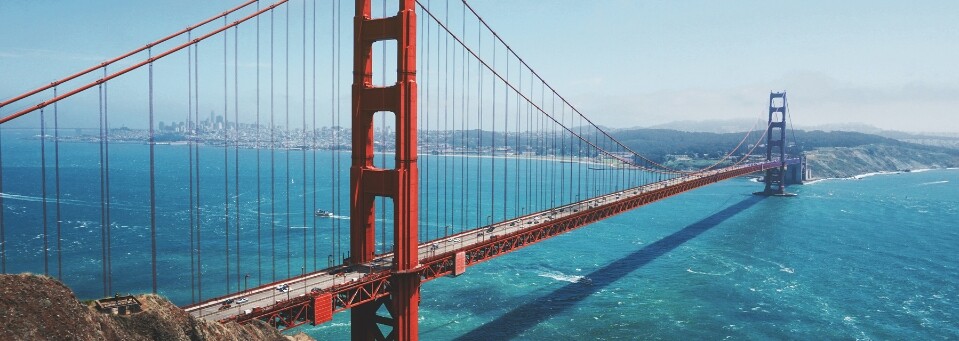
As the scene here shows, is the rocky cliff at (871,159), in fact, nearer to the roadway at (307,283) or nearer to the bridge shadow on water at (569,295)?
the bridge shadow on water at (569,295)

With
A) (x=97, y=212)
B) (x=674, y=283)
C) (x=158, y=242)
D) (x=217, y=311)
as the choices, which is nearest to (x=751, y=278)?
(x=674, y=283)

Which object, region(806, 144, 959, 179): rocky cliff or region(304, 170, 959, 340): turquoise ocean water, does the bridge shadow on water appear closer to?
region(304, 170, 959, 340): turquoise ocean water

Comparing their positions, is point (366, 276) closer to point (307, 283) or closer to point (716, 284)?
point (307, 283)

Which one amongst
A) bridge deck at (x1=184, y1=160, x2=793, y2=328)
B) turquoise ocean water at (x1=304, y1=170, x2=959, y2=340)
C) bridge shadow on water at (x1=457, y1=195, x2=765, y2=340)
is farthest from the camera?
turquoise ocean water at (x1=304, y1=170, x2=959, y2=340)

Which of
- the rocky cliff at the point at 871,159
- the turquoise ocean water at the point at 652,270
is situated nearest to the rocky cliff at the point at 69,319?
the turquoise ocean water at the point at 652,270

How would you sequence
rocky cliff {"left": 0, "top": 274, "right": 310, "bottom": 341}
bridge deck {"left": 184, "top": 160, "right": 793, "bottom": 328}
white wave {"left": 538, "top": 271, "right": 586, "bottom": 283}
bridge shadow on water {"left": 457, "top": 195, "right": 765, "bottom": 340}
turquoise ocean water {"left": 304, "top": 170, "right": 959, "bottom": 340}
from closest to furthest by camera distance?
1. rocky cliff {"left": 0, "top": 274, "right": 310, "bottom": 341}
2. bridge deck {"left": 184, "top": 160, "right": 793, "bottom": 328}
3. bridge shadow on water {"left": 457, "top": 195, "right": 765, "bottom": 340}
4. turquoise ocean water {"left": 304, "top": 170, "right": 959, "bottom": 340}
5. white wave {"left": 538, "top": 271, "right": 586, "bottom": 283}

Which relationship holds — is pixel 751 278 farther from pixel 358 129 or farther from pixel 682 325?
pixel 358 129

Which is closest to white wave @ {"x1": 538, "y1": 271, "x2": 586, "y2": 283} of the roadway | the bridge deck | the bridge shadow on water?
the bridge shadow on water
